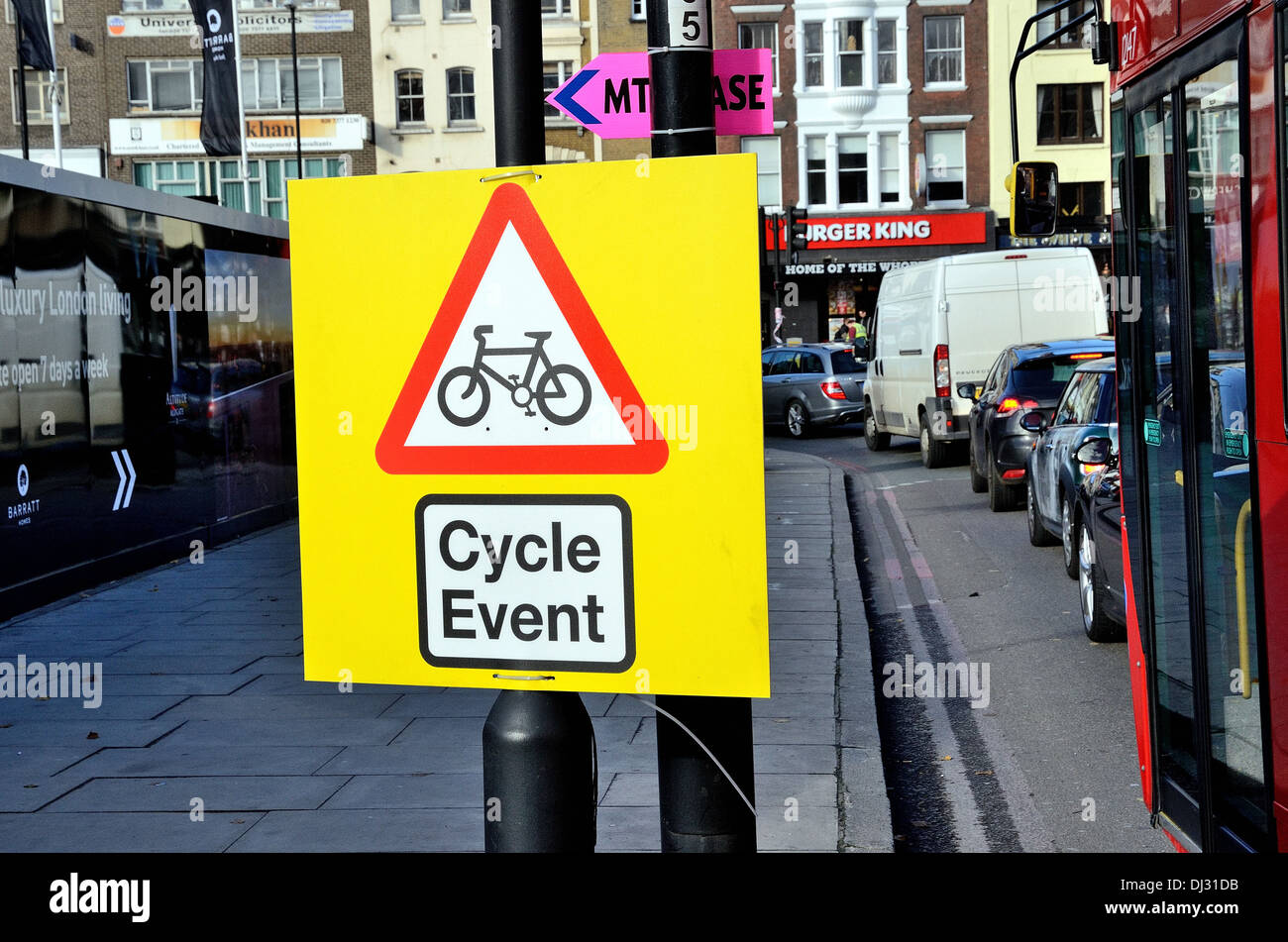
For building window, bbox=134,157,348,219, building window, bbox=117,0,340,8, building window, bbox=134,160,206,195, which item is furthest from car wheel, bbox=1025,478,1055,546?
building window, bbox=134,160,206,195

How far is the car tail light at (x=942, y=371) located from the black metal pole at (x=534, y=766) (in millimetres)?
18271

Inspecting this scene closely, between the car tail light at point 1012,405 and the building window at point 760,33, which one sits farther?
the building window at point 760,33

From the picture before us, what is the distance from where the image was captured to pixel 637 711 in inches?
295

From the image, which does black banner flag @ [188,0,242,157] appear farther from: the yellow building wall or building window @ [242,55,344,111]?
the yellow building wall

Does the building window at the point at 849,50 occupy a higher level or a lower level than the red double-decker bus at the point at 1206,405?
higher

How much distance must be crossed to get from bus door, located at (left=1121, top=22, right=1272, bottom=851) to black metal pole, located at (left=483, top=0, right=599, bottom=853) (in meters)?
1.80

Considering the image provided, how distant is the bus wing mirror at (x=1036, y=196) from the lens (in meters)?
6.01

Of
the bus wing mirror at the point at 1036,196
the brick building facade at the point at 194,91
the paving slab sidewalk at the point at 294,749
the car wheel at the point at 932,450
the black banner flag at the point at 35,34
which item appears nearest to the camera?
the paving slab sidewalk at the point at 294,749

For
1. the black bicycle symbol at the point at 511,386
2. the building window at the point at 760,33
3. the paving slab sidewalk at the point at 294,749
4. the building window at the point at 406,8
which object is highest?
the building window at the point at 406,8

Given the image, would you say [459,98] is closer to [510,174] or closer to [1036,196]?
[1036,196]

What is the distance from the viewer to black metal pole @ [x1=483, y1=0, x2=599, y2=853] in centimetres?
279

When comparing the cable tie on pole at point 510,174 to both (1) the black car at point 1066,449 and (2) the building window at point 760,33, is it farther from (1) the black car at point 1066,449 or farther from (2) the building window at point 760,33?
(2) the building window at point 760,33

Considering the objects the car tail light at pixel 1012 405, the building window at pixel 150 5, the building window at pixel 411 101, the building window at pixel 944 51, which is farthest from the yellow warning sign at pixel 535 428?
the building window at pixel 150 5
